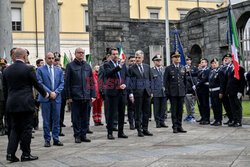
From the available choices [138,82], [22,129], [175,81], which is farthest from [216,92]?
[22,129]

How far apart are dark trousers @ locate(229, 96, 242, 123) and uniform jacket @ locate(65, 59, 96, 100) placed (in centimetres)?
436

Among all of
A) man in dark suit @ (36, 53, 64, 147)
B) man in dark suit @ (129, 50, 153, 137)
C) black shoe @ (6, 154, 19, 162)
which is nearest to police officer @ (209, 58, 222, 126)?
man in dark suit @ (129, 50, 153, 137)

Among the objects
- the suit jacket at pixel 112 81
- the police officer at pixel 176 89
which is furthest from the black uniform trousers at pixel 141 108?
the police officer at pixel 176 89

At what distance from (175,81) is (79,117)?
9.34ft

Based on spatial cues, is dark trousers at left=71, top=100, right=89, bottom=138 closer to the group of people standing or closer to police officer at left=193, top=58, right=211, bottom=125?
the group of people standing

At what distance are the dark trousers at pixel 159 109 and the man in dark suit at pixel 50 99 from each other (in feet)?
13.3

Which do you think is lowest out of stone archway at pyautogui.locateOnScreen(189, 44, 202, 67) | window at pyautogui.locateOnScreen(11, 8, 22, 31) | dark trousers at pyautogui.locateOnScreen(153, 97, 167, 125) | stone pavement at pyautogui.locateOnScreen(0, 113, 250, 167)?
stone pavement at pyautogui.locateOnScreen(0, 113, 250, 167)

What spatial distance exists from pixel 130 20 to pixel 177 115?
13.6m

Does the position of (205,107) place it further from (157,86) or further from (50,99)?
(50,99)

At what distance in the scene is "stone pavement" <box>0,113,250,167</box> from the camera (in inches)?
264

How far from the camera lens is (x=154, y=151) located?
25.6 feet

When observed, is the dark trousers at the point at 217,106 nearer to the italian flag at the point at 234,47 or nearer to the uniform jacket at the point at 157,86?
the italian flag at the point at 234,47

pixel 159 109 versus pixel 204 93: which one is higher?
pixel 204 93

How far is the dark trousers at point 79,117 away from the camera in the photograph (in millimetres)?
9492
